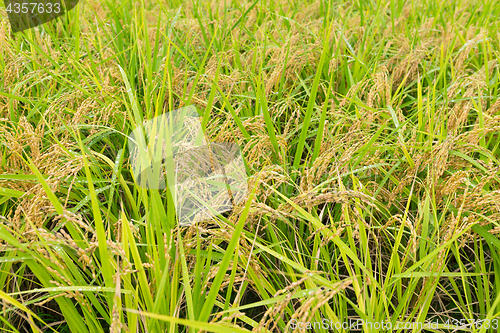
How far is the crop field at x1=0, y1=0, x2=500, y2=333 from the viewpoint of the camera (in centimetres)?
85

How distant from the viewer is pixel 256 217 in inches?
45.4

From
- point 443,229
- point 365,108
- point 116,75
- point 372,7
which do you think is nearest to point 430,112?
point 365,108

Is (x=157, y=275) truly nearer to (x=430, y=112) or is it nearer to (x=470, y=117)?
(x=430, y=112)

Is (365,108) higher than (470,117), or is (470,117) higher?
(365,108)

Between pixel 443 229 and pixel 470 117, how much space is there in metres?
1.00

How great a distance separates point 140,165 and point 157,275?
1.50ft

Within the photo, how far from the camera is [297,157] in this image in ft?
4.28

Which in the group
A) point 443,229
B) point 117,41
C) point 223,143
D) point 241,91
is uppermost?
point 117,41

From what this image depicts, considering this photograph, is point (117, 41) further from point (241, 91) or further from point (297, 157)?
point (297, 157)

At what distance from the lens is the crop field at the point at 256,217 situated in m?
0.85

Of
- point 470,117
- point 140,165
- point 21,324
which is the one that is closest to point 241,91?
point 140,165

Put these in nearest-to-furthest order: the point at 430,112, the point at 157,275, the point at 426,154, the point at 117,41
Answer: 1. the point at 157,275
2. the point at 426,154
3. the point at 430,112
4. the point at 117,41

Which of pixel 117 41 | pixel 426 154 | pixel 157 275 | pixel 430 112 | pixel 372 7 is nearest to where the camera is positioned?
pixel 157 275

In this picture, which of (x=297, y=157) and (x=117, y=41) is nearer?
(x=297, y=157)
